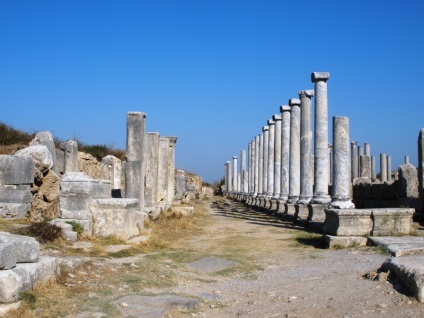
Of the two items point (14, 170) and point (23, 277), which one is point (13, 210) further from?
point (23, 277)

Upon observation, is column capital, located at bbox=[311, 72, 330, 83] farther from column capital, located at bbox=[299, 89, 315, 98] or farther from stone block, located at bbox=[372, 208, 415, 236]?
stone block, located at bbox=[372, 208, 415, 236]

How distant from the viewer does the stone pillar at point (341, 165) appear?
549 inches

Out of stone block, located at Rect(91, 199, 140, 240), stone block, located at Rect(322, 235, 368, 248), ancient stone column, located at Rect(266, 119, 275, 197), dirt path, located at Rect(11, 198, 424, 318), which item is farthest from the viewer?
ancient stone column, located at Rect(266, 119, 275, 197)

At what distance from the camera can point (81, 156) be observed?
22656 mm

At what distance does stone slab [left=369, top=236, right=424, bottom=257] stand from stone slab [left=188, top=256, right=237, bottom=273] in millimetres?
2746

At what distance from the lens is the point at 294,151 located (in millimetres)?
21234

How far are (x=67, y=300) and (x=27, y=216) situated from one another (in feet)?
22.4

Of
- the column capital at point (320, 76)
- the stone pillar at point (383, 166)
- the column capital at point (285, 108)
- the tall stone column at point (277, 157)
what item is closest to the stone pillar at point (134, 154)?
the column capital at point (320, 76)

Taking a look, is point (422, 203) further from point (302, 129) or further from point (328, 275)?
point (328, 275)

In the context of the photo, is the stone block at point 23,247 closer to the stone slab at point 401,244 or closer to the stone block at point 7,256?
the stone block at point 7,256

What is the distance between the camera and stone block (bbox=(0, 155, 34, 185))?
12023 mm

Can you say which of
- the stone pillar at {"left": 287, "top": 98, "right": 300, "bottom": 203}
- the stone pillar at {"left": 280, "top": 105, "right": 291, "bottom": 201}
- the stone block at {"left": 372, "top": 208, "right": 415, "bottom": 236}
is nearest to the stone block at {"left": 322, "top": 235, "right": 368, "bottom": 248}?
the stone block at {"left": 372, "top": 208, "right": 415, "bottom": 236}

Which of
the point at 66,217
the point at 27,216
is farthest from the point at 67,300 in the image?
the point at 27,216

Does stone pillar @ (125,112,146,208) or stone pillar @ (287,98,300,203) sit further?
stone pillar @ (287,98,300,203)
